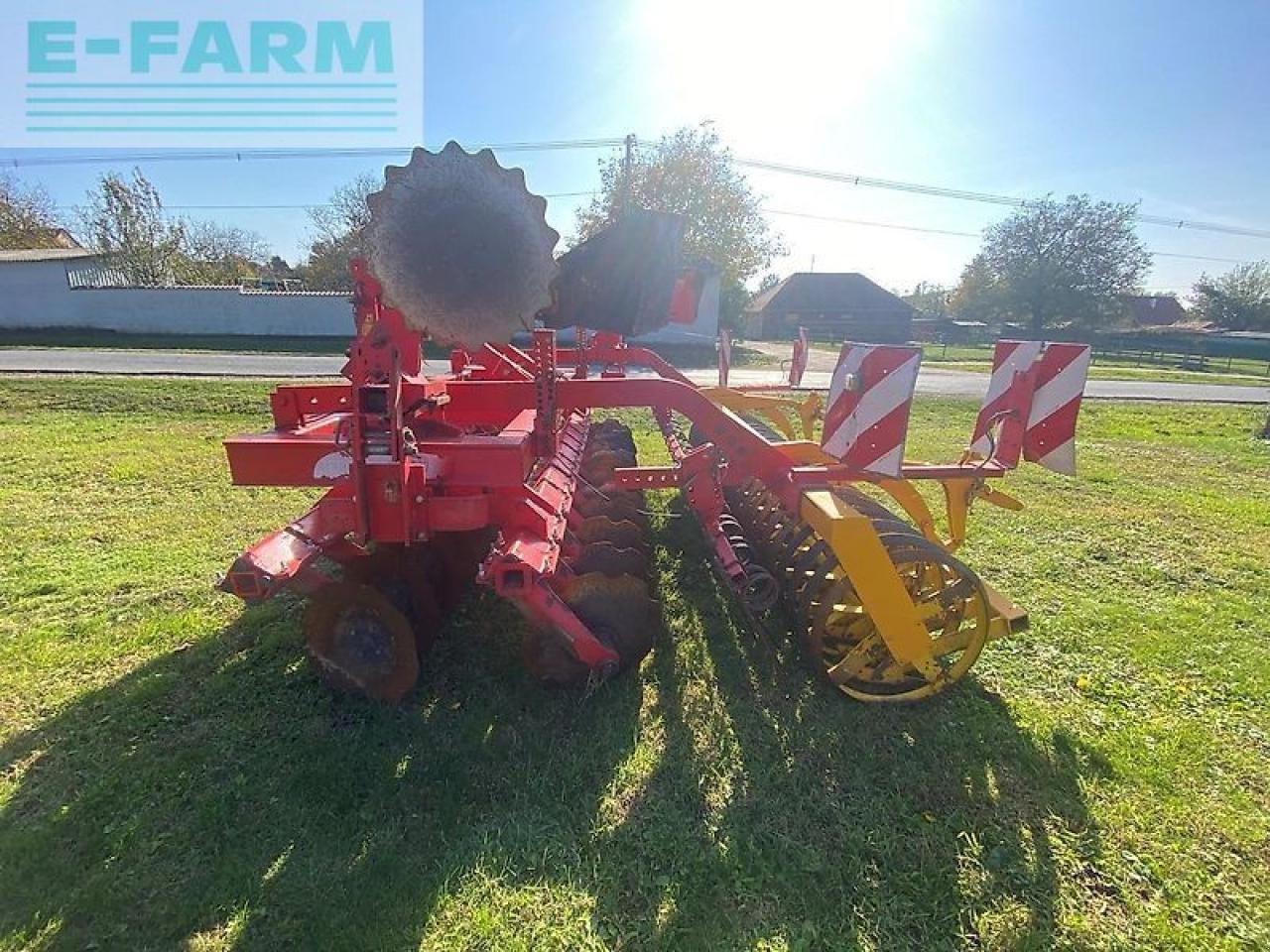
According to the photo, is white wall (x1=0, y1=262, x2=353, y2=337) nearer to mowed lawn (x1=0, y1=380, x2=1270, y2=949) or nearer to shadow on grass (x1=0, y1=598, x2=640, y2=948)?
mowed lawn (x1=0, y1=380, x2=1270, y2=949)

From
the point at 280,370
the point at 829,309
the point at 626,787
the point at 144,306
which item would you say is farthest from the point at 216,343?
the point at 829,309

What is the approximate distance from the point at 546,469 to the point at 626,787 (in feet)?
5.49

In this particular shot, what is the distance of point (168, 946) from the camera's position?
1912mm

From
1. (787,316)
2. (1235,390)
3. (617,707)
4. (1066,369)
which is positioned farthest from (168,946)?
(787,316)

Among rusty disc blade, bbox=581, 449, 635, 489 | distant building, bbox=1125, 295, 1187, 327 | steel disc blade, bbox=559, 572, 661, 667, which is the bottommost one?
steel disc blade, bbox=559, 572, 661, 667

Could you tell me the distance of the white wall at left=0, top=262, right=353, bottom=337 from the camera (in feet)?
79.4

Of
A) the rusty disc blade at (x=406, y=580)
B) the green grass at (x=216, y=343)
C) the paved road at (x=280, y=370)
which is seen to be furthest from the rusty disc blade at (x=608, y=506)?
the green grass at (x=216, y=343)

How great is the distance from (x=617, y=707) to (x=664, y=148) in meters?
34.2

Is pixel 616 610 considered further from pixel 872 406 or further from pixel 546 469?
pixel 872 406

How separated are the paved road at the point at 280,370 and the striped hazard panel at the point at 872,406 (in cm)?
912

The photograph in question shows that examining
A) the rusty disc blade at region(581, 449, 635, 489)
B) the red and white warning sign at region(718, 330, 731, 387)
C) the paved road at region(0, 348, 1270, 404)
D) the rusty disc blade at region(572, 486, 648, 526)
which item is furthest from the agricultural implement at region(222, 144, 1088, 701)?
the paved road at region(0, 348, 1270, 404)

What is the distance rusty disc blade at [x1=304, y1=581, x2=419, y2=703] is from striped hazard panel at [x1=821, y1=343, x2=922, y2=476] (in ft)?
6.71

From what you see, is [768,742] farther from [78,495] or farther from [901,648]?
[78,495]

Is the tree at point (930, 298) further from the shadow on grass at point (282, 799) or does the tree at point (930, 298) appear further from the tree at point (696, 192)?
the shadow on grass at point (282, 799)
